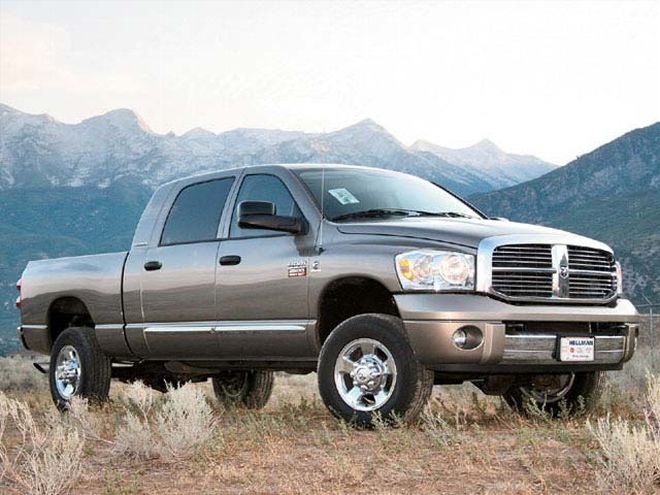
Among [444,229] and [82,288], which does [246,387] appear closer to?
[82,288]

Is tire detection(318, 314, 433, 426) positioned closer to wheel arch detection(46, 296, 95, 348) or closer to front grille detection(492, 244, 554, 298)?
front grille detection(492, 244, 554, 298)

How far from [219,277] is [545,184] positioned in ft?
381

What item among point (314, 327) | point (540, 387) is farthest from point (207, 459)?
point (540, 387)

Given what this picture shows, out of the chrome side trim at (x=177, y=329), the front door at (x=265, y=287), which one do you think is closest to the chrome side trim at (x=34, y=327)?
the chrome side trim at (x=177, y=329)

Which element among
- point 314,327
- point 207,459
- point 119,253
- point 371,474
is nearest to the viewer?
point 371,474

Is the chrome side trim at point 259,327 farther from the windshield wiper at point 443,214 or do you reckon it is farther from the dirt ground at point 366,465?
the windshield wiper at point 443,214

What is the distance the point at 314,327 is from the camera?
7.71 m

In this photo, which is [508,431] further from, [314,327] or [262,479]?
[262,479]

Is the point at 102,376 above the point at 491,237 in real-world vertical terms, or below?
below

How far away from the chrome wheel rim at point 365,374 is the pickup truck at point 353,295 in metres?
0.01

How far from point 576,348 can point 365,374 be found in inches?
57.6

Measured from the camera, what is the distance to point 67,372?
10.3 m

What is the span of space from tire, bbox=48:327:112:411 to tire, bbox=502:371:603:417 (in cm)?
381

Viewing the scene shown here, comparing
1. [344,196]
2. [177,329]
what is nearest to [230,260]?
[177,329]
